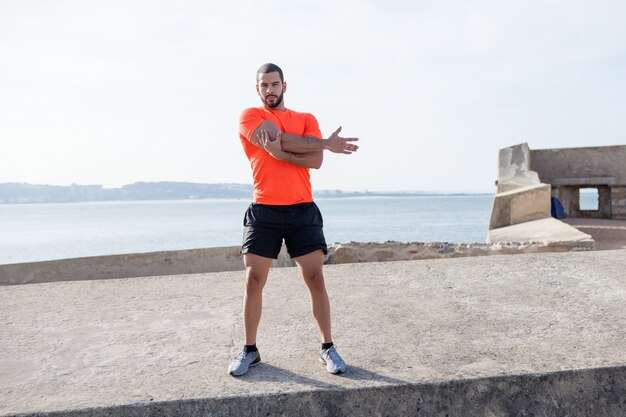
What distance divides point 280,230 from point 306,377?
2.55ft

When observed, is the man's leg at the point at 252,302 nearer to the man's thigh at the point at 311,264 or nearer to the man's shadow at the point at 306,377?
the man's shadow at the point at 306,377

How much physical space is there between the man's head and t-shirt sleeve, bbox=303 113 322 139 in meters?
0.18

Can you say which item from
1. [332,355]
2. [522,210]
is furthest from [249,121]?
[522,210]

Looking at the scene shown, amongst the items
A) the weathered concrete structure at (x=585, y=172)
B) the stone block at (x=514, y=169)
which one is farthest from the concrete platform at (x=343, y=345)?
the weathered concrete structure at (x=585, y=172)

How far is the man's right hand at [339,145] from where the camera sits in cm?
336

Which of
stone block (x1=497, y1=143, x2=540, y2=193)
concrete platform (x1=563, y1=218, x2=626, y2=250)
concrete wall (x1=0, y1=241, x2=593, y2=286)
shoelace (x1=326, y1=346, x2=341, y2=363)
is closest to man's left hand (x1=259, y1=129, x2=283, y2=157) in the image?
shoelace (x1=326, y1=346, x2=341, y2=363)

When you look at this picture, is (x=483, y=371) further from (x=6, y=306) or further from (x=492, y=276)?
(x=6, y=306)

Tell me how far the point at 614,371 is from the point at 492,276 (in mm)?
2321

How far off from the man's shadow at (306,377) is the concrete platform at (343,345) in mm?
15

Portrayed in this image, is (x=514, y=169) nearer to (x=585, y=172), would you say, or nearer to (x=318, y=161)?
(x=585, y=172)

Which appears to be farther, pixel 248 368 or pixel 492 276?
pixel 492 276

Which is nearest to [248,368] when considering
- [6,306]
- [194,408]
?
[194,408]

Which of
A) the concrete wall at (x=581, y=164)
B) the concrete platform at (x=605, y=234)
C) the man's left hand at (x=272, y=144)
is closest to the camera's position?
the man's left hand at (x=272, y=144)

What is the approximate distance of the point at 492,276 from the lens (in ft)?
18.3
